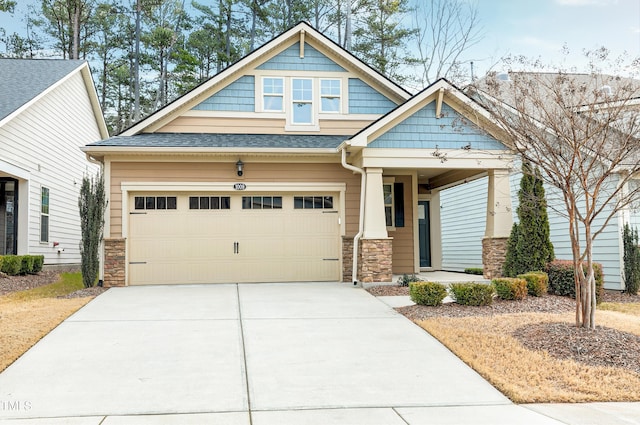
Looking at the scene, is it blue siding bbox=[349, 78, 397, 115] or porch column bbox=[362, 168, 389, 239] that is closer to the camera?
porch column bbox=[362, 168, 389, 239]

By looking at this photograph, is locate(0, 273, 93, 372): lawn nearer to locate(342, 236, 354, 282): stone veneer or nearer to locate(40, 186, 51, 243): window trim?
locate(40, 186, 51, 243): window trim

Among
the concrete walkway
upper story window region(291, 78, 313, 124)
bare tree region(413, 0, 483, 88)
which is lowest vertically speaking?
the concrete walkway

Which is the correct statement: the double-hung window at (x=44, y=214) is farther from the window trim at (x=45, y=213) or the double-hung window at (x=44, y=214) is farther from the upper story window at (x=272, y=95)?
the upper story window at (x=272, y=95)

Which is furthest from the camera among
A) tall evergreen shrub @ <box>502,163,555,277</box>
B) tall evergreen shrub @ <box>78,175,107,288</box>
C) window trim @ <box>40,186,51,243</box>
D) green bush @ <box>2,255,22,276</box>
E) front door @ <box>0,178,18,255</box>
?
window trim @ <box>40,186,51,243</box>

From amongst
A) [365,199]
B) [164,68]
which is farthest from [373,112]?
[164,68]

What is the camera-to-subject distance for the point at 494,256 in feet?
38.1

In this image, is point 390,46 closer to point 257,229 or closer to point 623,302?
point 257,229

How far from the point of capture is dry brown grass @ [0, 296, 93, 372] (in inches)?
246

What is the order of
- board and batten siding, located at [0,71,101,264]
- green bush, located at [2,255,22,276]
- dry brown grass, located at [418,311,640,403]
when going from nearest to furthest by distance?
dry brown grass, located at [418,311,640,403], green bush, located at [2,255,22,276], board and batten siding, located at [0,71,101,264]

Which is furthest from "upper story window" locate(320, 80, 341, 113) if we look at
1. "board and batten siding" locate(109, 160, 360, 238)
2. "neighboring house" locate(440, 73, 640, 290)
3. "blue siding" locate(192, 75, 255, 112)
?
"neighboring house" locate(440, 73, 640, 290)

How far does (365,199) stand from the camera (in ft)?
37.5

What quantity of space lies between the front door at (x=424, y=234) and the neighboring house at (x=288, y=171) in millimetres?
1640

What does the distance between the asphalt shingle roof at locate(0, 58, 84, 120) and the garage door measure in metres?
4.40

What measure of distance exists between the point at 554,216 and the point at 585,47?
6980mm
